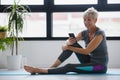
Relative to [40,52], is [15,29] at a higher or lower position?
higher

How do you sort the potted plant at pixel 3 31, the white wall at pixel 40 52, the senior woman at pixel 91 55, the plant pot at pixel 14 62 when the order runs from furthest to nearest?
the white wall at pixel 40 52 → the potted plant at pixel 3 31 → the plant pot at pixel 14 62 → the senior woman at pixel 91 55

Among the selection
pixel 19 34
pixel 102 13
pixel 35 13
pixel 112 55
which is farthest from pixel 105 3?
pixel 19 34

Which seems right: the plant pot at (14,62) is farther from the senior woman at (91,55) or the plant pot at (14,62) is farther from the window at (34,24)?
the senior woman at (91,55)

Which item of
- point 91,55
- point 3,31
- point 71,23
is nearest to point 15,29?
point 3,31

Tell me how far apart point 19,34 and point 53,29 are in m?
0.68

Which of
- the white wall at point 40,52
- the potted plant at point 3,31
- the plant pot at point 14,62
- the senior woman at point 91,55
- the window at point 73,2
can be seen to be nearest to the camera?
the senior woman at point 91,55

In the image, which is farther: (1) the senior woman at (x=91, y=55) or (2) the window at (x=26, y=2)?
(2) the window at (x=26, y=2)

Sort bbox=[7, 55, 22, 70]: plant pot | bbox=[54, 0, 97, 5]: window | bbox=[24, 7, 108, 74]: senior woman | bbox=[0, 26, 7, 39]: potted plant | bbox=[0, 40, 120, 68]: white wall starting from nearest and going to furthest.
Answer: bbox=[24, 7, 108, 74]: senior woman, bbox=[7, 55, 22, 70]: plant pot, bbox=[0, 26, 7, 39]: potted plant, bbox=[0, 40, 120, 68]: white wall, bbox=[54, 0, 97, 5]: window

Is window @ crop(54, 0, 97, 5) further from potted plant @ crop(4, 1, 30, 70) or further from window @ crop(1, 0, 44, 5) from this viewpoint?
potted plant @ crop(4, 1, 30, 70)

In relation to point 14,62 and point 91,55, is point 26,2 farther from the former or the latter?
point 91,55

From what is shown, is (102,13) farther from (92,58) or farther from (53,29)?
(92,58)

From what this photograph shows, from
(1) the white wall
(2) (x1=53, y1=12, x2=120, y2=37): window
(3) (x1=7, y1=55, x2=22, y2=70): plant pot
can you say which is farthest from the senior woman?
(2) (x1=53, y1=12, x2=120, y2=37): window

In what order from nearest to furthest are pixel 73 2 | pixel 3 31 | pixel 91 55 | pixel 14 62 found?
pixel 91 55 → pixel 14 62 → pixel 3 31 → pixel 73 2

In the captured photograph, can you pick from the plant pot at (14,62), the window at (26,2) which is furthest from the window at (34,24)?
the plant pot at (14,62)
